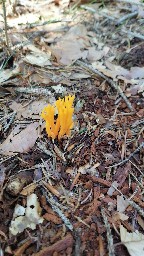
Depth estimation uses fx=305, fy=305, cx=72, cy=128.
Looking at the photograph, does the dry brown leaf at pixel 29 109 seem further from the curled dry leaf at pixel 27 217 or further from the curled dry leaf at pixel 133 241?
the curled dry leaf at pixel 133 241

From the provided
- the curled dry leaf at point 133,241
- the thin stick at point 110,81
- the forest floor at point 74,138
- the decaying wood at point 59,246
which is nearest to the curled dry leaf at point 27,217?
the forest floor at point 74,138

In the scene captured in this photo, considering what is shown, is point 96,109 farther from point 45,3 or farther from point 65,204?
point 45,3

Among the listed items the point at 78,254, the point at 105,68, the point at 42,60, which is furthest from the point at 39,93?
the point at 78,254

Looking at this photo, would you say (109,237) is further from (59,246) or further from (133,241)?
(59,246)

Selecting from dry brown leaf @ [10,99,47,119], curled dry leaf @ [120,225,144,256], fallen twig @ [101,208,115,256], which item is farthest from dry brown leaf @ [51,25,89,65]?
curled dry leaf @ [120,225,144,256]

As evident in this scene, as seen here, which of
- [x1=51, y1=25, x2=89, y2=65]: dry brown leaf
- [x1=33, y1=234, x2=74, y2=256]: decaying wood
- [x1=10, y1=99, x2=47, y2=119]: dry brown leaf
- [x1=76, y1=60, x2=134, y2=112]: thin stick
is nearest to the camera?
[x1=33, y1=234, x2=74, y2=256]: decaying wood

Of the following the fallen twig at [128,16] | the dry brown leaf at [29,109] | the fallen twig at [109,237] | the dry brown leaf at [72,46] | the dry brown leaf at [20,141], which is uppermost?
the fallen twig at [128,16]

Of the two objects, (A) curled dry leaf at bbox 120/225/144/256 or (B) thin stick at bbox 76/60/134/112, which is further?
(B) thin stick at bbox 76/60/134/112

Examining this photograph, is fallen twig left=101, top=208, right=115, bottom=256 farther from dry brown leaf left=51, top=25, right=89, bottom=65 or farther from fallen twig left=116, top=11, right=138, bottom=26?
fallen twig left=116, top=11, right=138, bottom=26
